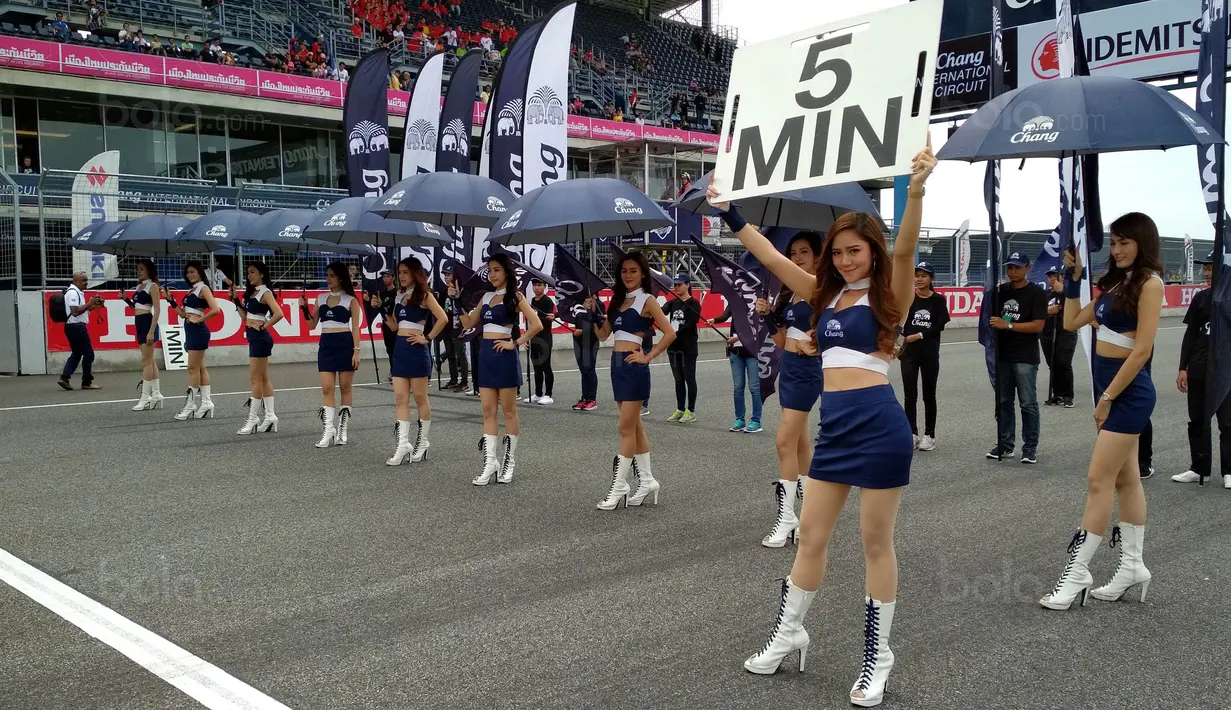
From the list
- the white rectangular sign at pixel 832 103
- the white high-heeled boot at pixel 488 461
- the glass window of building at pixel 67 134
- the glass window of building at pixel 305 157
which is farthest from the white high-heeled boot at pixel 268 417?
the glass window of building at pixel 305 157

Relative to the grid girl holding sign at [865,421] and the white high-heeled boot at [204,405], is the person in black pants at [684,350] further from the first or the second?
the grid girl holding sign at [865,421]

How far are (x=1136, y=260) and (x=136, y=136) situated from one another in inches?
1188

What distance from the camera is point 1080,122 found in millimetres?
5820

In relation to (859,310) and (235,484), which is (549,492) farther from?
(859,310)

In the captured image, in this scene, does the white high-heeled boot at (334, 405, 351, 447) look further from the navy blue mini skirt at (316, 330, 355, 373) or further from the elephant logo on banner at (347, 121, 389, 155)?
the elephant logo on banner at (347, 121, 389, 155)

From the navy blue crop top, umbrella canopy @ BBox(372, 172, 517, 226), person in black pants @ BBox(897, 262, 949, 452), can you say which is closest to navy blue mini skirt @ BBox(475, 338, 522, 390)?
umbrella canopy @ BBox(372, 172, 517, 226)

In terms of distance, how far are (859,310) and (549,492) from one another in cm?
454

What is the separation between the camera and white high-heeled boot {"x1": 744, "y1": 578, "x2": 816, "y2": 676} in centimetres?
387

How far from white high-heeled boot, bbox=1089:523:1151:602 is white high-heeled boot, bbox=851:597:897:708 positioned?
1.90m

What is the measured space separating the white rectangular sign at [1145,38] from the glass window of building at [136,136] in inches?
1001

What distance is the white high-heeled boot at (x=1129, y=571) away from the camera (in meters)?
4.84

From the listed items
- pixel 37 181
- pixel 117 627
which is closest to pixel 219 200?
pixel 37 181

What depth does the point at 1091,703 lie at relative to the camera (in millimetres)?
3617

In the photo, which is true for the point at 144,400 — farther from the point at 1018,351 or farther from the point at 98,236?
the point at 1018,351
